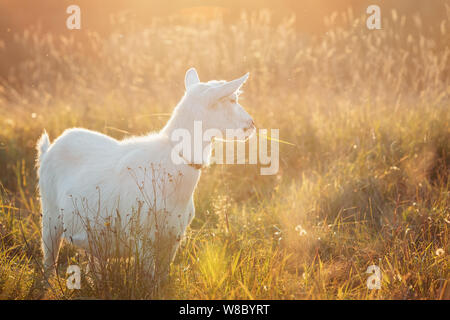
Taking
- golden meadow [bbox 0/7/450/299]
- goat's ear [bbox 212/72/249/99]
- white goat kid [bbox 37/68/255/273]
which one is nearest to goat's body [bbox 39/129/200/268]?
white goat kid [bbox 37/68/255/273]

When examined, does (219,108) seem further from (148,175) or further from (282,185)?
(282,185)

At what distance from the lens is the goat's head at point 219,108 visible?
2.87 metres

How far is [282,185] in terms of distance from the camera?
489 cm

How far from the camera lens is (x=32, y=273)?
321cm

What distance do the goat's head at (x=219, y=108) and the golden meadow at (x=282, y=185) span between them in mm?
515

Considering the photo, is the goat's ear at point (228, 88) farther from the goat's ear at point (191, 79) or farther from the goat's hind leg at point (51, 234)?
the goat's hind leg at point (51, 234)

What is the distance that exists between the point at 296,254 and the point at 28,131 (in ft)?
15.7

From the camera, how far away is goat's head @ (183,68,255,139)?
2.87 m

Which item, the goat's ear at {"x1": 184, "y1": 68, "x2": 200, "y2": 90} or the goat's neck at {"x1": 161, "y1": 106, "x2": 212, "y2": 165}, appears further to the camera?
the goat's ear at {"x1": 184, "y1": 68, "x2": 200, "y2": 90}

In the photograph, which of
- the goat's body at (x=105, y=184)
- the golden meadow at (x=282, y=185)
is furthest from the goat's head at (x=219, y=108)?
the golden meadow at (x=282, y=185)

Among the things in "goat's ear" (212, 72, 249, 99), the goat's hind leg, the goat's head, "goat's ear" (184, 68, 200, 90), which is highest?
"goat's ear" (184, 68, 200, 90)

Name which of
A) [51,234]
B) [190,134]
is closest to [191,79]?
[190,134]

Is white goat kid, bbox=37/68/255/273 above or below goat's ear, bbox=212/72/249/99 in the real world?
below

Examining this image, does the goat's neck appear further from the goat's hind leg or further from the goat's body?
the goat's hind leg
